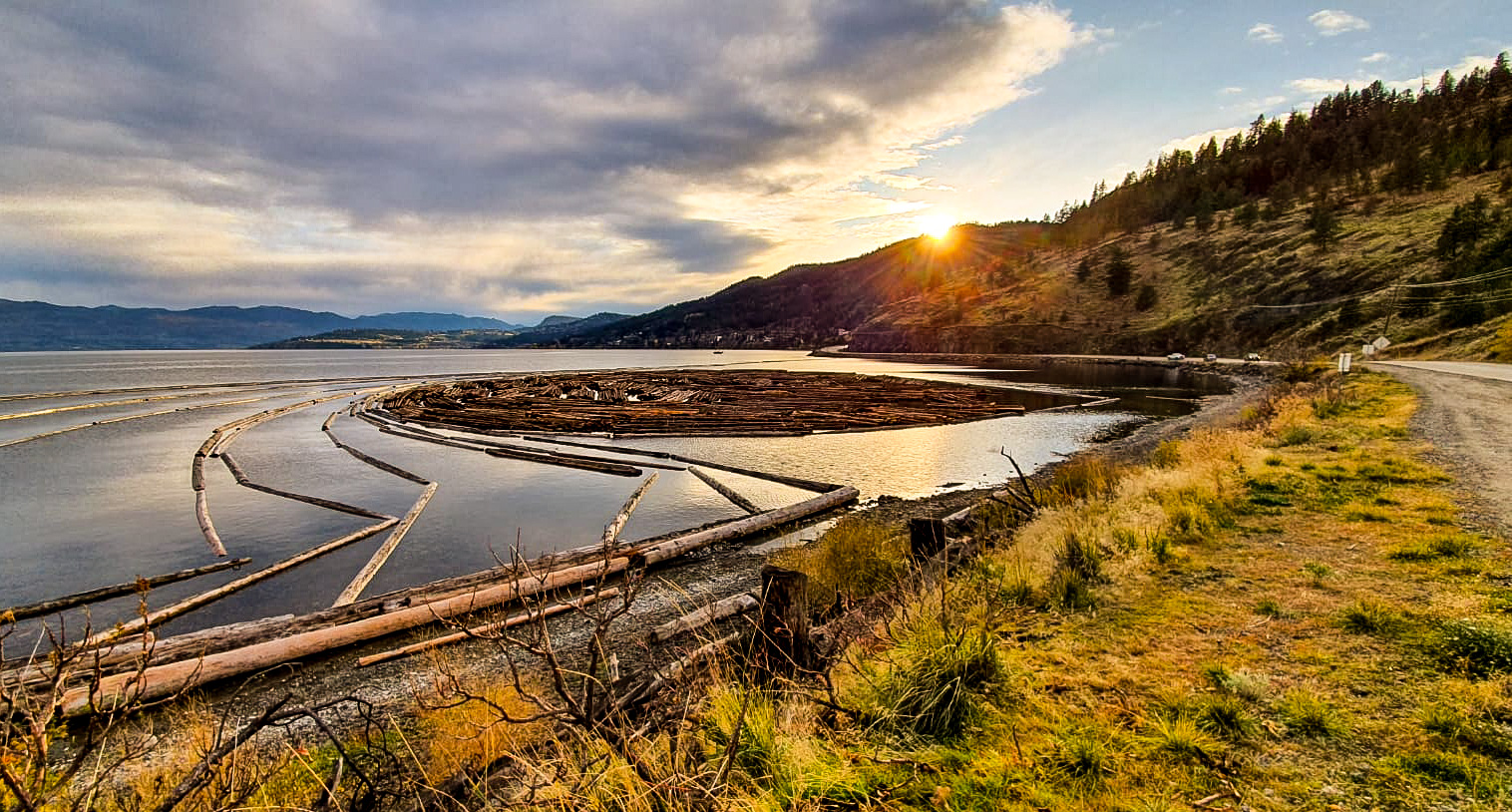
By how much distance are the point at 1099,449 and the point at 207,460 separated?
3661cm

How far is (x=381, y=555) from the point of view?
43.5 ft

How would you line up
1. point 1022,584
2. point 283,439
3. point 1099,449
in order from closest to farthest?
point 1022,584 → point 1099,449 → point 283,439

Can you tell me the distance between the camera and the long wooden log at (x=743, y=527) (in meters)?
12.6

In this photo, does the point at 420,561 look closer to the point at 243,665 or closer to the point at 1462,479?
the point at 243,665

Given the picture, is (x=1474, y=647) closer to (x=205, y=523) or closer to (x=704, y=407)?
(x=205, y=523)

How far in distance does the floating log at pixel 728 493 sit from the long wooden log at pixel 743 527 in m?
1.32

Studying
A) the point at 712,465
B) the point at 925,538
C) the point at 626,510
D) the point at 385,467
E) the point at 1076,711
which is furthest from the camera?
the point at 385,467

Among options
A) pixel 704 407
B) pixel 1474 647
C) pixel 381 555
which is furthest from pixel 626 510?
pixel 704 407

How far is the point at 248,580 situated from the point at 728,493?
11.3 meters

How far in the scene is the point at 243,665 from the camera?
835 centimetres

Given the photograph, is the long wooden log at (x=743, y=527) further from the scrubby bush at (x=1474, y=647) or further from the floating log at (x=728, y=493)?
the scrubby bush at (x=1474, y=647)

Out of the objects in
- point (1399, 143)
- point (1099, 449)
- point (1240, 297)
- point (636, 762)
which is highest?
point (1399, 143)

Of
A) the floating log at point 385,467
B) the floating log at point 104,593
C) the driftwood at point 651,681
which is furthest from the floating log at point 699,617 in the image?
the floating log at point 385,467

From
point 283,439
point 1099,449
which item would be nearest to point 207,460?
point 283,439
